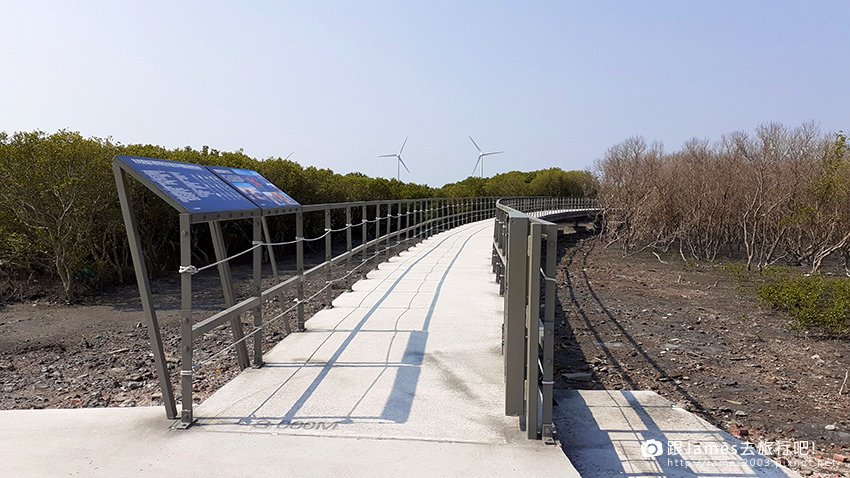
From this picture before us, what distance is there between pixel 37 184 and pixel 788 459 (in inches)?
463

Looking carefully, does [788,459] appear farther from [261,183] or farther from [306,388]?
[261,183]

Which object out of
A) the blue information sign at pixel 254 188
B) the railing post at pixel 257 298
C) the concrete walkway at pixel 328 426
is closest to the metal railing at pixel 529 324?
the concrete walkway at pixel 328 426

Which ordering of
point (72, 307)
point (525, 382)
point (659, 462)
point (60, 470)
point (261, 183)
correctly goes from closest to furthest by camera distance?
point (60, 470), point (659, 462), point (525, 382), point (261, 183), point (72, 307)

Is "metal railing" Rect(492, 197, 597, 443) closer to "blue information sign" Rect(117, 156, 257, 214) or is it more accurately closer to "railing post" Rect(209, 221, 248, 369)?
"blue information sign" Rect(117, 156, 257, 214)

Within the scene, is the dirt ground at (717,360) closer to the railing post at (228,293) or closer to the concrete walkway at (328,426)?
the concrete walkway at (328,426)

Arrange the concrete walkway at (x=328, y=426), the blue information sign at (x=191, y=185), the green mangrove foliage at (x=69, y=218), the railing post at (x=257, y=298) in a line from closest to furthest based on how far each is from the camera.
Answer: the concrete walkway at (x=328, y=426) → the blue information sign at (x=191, y=185) → the railing post at (x=257, y=298) → the green mangrove foliage at (x=69, y=218)

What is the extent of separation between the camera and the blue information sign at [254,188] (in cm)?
488

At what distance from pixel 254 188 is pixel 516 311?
2.60 metres

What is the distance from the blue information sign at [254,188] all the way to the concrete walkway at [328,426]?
119 centimetres

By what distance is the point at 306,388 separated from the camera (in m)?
4.27

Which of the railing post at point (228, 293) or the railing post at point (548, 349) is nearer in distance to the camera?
the railing post at point (548, 349)

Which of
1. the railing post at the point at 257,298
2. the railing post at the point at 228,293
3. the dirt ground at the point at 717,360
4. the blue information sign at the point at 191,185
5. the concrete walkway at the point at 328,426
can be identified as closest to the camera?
the concrete walkway at the point at 328,426

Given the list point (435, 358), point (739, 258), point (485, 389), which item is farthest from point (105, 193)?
point (739, 258)

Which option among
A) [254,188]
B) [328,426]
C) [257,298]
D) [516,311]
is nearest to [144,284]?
[257,298]
